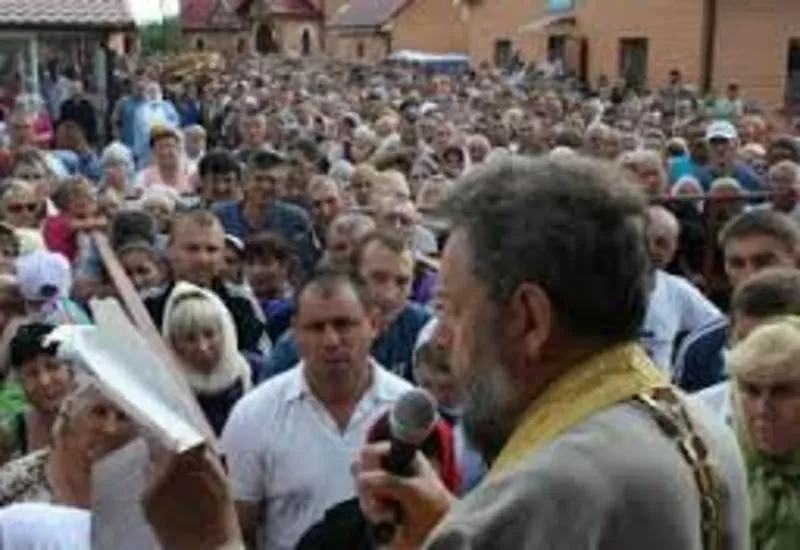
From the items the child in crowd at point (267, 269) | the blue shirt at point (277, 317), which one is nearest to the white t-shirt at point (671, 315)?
the blue shirt at point (277, 317)

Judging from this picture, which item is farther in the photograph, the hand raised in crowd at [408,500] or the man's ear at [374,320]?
the man's ear at [374,320]

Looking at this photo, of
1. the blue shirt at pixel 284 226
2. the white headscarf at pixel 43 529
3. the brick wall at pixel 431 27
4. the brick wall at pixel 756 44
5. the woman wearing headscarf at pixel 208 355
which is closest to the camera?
the white headscarf at pixel 43 529

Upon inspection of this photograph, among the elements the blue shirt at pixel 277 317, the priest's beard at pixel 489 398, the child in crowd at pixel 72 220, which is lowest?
the blue shirt at pixel 277 317

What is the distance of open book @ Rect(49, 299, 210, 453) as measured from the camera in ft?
6.57

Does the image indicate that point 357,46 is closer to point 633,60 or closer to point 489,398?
point 633,60

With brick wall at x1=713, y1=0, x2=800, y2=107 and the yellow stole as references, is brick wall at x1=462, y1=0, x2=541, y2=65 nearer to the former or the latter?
brick wall at x1=713, y1=0, x2=800, y2=107

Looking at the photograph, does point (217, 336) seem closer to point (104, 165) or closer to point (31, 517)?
point (31, 517)

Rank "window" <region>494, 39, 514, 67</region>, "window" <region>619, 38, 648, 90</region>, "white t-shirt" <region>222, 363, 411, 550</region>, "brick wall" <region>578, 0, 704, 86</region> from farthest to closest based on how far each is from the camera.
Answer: "window" <region>494, 39, 514, 67</region>
"window" <region>619, 38, 648, 90</region>
"brick wall" <region>578, 0, 704, 86</region>
"white t-shirt" <region>222, 363, 411, 550</region>

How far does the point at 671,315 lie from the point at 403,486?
427 cm

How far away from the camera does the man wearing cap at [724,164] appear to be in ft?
36.8

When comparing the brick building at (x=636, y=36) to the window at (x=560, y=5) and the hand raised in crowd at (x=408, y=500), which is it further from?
the hand raised in crowd at (x=408, y=500)

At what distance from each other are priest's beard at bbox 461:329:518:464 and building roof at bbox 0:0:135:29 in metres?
16.5

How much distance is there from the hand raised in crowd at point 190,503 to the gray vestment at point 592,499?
45 centimetres

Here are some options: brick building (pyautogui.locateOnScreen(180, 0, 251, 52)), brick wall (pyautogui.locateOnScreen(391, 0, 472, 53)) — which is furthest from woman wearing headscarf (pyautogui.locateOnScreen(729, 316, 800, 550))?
brick building (pyautogui.locateOnScreen(180, 0, 251, 52))
